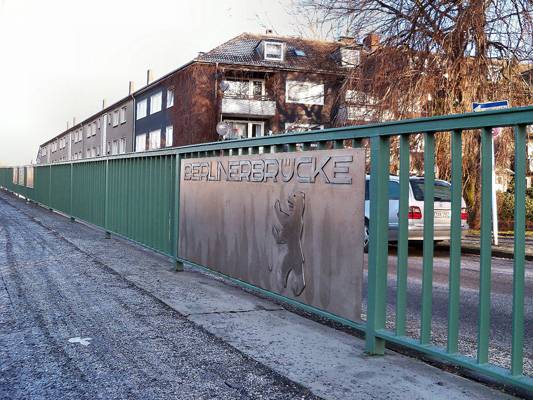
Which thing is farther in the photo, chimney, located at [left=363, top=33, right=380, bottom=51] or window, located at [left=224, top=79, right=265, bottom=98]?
window, located at [left=224, top=79, right=265, bottom=98]

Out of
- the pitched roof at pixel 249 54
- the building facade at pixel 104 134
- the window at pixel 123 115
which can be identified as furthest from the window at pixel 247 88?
the window at pixel 123 115

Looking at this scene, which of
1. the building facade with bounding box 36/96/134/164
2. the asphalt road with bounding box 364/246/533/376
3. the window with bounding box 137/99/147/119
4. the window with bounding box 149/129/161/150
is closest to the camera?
the asphalt road with bounding box 364/246/533/376

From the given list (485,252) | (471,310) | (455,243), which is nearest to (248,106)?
(471,310)

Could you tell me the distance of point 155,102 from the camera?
42.1m

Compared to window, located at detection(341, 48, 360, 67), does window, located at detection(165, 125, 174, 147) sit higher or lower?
lower

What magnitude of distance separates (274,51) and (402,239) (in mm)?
33568

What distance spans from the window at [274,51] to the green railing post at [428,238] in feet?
109

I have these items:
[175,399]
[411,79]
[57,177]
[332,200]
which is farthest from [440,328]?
[57,177]

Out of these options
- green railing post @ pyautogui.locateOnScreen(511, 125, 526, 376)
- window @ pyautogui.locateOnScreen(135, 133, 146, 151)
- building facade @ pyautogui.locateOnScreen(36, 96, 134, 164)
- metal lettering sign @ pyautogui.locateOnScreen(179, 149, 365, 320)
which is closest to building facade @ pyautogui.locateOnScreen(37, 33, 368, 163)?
window @ pyautogui.locateOnScreen(135, 133, 146, 151)

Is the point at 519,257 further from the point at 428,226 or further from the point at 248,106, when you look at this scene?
the point at 248,106

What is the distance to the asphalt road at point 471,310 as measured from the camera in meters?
4.33

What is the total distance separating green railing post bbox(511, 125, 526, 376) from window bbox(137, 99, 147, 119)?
43305 mm

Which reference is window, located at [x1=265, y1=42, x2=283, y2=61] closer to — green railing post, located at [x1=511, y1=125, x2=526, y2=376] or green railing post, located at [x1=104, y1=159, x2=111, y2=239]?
green railing post, located at [x1=104, y1=159, x2=111, y2=239]

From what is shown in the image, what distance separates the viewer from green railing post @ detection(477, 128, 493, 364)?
308 cm
